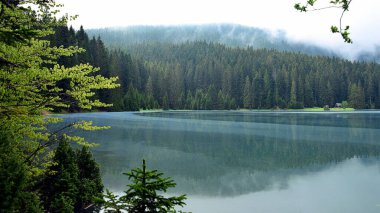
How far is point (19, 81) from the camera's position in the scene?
8375 millimetres

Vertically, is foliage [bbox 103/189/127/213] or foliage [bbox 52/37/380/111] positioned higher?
foliage [bbox 52/37/380/111]

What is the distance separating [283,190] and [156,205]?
13.6m

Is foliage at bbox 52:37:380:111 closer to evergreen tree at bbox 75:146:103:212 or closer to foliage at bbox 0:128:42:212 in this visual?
evergreen tree at bbox 75:146:103:212

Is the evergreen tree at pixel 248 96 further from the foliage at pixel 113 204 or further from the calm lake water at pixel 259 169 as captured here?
the foliage at pixel 113 204

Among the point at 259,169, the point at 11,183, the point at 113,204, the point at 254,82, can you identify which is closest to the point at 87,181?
the point at 11,183

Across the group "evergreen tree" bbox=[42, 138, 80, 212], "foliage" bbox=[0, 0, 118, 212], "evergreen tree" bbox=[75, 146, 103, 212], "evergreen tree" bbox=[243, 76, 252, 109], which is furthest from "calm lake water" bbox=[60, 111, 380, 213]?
"evergreen tree" bbox=[243, 76, 252, 109]

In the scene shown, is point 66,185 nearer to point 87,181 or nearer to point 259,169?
point 87,181

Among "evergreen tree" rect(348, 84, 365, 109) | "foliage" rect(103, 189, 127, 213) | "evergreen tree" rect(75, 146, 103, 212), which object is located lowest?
"evergreen tree" rect(75, 146, 103, 212)

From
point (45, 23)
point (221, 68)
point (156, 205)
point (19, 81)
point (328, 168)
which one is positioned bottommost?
point (328, 168)

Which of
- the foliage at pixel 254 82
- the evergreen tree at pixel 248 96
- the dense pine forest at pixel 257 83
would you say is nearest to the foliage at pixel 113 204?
the dense pine forest at pixel 257 83

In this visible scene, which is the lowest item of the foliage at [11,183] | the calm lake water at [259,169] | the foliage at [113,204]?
the calm lake water at [259,169]

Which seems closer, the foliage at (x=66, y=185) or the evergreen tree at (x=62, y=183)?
the evergreen tree at (x=62, y=183)

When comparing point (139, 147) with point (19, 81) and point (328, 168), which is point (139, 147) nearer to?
point (328, 168)

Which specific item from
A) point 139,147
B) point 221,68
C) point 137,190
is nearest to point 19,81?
point 137,190
